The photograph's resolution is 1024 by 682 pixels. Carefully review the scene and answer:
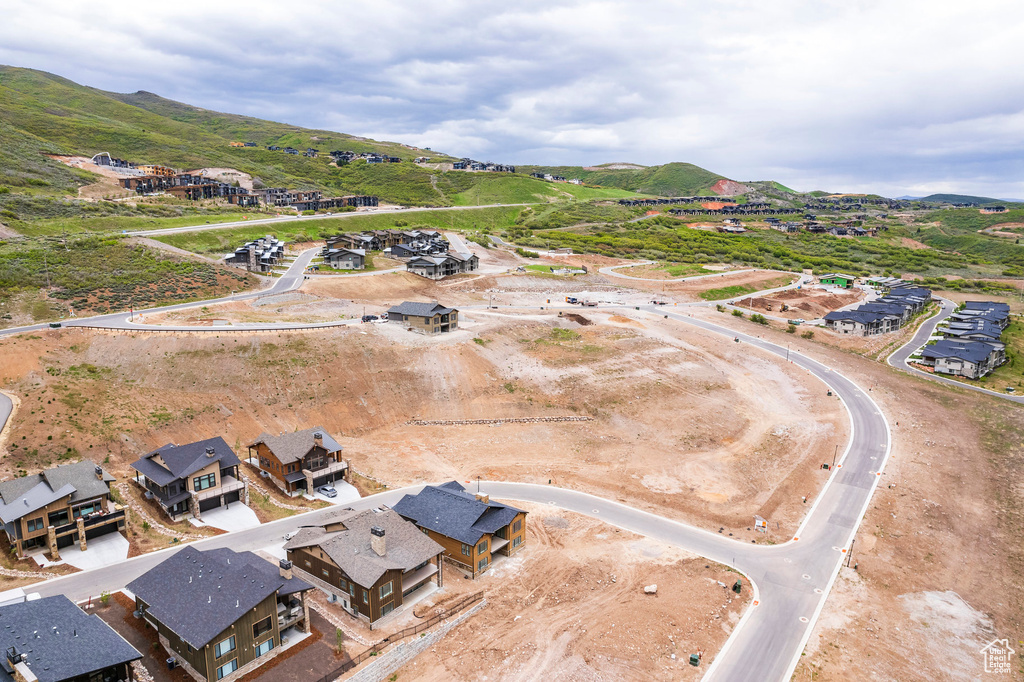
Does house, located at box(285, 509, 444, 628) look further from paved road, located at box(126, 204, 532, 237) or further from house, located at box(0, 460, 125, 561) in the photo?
paved road, located at box(126, 204, 532, 237)

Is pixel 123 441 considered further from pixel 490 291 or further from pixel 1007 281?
pixel 1007 281

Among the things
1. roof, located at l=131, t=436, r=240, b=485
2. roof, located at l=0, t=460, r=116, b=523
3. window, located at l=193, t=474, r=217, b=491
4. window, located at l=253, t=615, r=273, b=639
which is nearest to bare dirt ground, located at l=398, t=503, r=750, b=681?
window, located at l=253, t=615, r=273, b=639

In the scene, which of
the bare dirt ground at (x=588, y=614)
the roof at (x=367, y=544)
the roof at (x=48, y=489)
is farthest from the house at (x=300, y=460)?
the bare dirt ground at (x=588, y=614)

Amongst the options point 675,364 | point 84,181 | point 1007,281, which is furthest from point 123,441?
point 1007,281

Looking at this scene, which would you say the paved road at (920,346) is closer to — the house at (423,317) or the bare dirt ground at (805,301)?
the bare dirt ground at (805,301)

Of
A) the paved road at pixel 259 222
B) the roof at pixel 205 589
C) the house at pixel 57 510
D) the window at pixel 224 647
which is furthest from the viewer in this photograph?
the paved road at pixel 259 222
